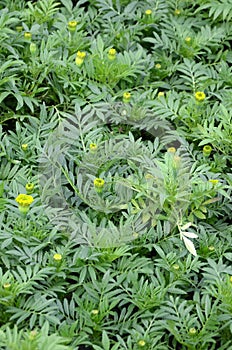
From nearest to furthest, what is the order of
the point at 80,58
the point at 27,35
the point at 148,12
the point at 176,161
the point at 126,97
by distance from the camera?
1. the point at 176,161
2. the point at 126,97
3. the point at 80,58
4. the point at 27,35
5. the point at 148,12

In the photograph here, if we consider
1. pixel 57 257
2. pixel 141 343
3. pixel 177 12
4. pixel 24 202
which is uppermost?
pixel 177 12

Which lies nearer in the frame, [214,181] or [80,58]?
[214,181]

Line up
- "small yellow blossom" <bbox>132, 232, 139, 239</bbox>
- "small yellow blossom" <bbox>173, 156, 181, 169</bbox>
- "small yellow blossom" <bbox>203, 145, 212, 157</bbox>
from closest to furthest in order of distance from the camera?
"small yellow blossom" <bbox>132, 232, 139, 239</bbox>
"small yellow blossom" <bbox>173, 156, 181, 169</bbox>
"small yellow blossom" <bbox>203, 145, 212, 157</bbox>

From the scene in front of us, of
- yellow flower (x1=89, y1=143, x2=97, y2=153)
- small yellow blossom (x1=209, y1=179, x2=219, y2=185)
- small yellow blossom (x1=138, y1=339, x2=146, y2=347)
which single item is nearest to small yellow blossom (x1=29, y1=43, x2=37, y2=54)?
yellow flower (x1=89, y1=143, x2=97, y2=153)

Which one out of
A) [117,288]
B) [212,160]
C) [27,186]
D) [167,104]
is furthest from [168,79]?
[117,288]

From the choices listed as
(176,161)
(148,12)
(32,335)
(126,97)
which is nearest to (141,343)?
(32,335)

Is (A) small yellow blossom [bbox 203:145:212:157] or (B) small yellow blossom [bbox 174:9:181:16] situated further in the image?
(B) small yellow blossom [bbox 174:9:181:16]

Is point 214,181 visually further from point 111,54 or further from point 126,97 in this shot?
point 111,54

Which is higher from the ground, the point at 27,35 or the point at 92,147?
the point at 27,35

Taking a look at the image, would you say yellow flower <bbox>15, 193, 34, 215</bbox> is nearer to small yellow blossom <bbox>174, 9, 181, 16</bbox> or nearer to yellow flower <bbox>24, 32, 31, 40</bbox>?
yellow flower <bbox>24, 32, 31, 40</bbox>

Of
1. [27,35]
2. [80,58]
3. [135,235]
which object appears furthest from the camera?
[27,35]

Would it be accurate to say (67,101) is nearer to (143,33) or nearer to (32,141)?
(32,141)

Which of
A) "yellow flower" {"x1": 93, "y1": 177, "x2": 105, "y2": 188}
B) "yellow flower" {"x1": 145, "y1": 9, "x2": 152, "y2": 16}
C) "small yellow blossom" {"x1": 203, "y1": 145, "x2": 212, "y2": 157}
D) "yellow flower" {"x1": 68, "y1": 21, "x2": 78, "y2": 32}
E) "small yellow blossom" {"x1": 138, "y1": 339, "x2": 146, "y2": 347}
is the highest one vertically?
"yellow flower" {"x1": 68, "y1": 21, "x2": 78, "y2": 32}

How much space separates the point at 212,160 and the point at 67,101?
64cm
